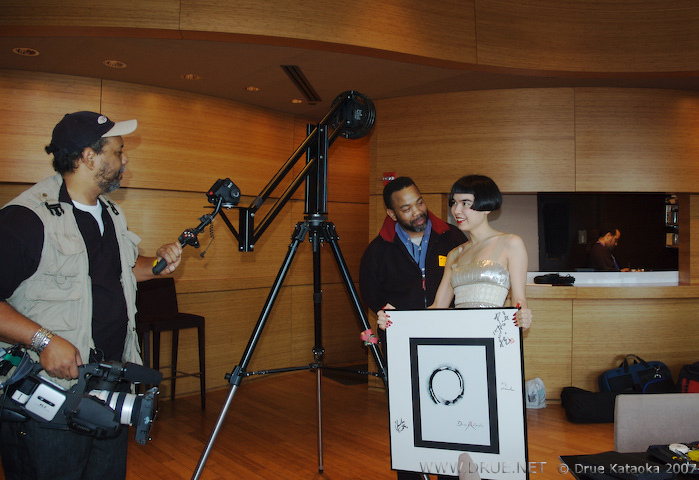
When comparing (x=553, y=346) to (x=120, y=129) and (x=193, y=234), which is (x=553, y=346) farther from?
(x=120, y=129)

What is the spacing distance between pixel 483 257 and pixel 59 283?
1.39 meters

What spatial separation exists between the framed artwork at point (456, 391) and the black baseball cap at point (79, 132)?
110 cm

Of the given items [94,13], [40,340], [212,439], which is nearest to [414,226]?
[212,439]

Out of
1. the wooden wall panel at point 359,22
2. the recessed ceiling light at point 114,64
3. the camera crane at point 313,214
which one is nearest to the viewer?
the camera crane at point 313,214

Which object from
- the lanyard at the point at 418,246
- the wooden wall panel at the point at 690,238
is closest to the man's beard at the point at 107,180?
the lanyard at the point at 418,246

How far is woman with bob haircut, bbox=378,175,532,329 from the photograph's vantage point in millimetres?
1972

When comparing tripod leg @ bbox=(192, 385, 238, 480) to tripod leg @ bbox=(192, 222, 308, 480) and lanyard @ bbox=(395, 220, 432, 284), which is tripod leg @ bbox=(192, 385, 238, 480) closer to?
tripod leg @ bbox=(192, 222, 308, 480)

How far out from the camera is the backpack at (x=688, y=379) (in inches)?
157

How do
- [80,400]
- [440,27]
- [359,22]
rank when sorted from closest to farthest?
[80,400] < [359,22] < [440,27]

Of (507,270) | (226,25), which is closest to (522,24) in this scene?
→ (226,25)

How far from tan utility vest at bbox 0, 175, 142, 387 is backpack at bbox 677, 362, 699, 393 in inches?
158

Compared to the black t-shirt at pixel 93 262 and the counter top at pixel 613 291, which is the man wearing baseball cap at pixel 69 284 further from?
the counter top at pixel 613 291

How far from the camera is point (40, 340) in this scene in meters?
1.50

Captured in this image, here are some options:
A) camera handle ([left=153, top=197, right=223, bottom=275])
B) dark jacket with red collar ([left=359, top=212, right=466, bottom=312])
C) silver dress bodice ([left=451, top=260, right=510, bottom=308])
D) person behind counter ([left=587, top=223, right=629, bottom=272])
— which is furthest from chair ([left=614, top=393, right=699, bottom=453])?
person behind counter ([left=587, top=223, right=629, bottom=272])
